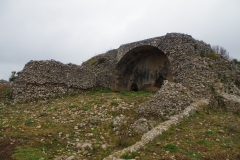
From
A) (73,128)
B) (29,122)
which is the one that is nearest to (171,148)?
(73,128)

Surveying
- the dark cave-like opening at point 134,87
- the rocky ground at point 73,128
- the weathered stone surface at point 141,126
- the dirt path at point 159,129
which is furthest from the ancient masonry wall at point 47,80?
the dirt path at point 159,129

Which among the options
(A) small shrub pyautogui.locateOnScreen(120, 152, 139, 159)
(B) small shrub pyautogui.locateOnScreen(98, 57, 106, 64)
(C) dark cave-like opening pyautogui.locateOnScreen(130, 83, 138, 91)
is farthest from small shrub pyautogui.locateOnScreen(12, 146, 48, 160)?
(C) dark cave-like opening pyautogui.locateOnScreen(130, 83, 138, 91)

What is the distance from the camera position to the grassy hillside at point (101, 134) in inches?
294

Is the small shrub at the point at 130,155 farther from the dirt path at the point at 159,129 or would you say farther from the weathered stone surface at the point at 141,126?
the weathered stone surface at the point at 141,126

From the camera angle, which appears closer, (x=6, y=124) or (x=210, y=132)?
(x=210, y=132)

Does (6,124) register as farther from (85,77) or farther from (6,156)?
(85,77)

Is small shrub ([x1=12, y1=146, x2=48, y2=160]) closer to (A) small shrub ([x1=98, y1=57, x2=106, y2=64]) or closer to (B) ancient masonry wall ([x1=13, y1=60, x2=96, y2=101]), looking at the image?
(B) ancient masonry wall ([x1=13, y1=60, x2=96, y2=101])

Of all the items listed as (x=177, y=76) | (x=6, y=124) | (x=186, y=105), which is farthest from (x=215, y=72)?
(x=6, y=124)

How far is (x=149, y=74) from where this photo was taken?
20688mm

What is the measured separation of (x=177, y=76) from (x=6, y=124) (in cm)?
982

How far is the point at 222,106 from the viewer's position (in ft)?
41.4

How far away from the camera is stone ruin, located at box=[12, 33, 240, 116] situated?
40.9 feet

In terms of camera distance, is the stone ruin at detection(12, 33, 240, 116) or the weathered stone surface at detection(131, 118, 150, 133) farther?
the stone ruin at detection(12, 33, 240, 116)

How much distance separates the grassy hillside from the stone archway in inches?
287
